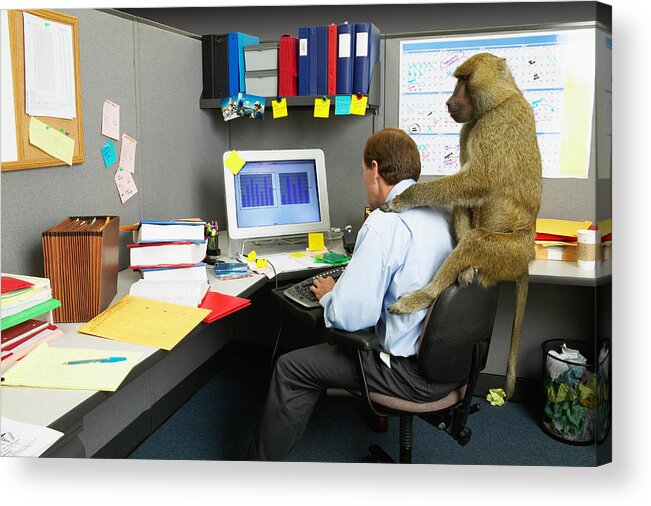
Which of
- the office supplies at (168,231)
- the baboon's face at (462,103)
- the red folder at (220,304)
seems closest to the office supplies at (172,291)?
the red folder at (220,304)

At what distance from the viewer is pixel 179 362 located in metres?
2.36

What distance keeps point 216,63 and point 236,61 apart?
0.09 meters

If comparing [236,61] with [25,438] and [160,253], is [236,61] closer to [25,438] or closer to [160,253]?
[160,253]

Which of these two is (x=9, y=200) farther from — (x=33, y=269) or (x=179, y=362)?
(x=179, y=362)

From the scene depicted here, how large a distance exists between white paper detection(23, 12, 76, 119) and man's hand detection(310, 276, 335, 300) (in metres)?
0.83

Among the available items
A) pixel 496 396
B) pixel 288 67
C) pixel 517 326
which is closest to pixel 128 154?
pixel 288 67

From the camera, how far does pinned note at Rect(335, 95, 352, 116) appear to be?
7.43ft

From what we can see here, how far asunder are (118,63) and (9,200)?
0.64 m

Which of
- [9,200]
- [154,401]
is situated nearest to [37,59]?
[9,200]

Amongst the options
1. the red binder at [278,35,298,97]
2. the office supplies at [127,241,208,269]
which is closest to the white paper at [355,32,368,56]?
the red binder at [278,35,298,97]

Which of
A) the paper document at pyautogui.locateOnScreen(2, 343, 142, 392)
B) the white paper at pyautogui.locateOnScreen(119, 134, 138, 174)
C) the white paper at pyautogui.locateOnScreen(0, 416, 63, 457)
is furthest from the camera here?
the white paper at pyautogui.locateOnScreen(119, 134, 138, 174)

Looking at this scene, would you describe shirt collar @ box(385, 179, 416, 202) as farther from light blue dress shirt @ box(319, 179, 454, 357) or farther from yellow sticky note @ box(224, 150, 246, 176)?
yellow sticky note @ box(224, 150, 246, 176)

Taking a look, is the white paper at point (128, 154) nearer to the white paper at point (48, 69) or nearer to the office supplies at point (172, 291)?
the white paper at point (48, 69)

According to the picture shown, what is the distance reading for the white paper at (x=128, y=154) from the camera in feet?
6.37
